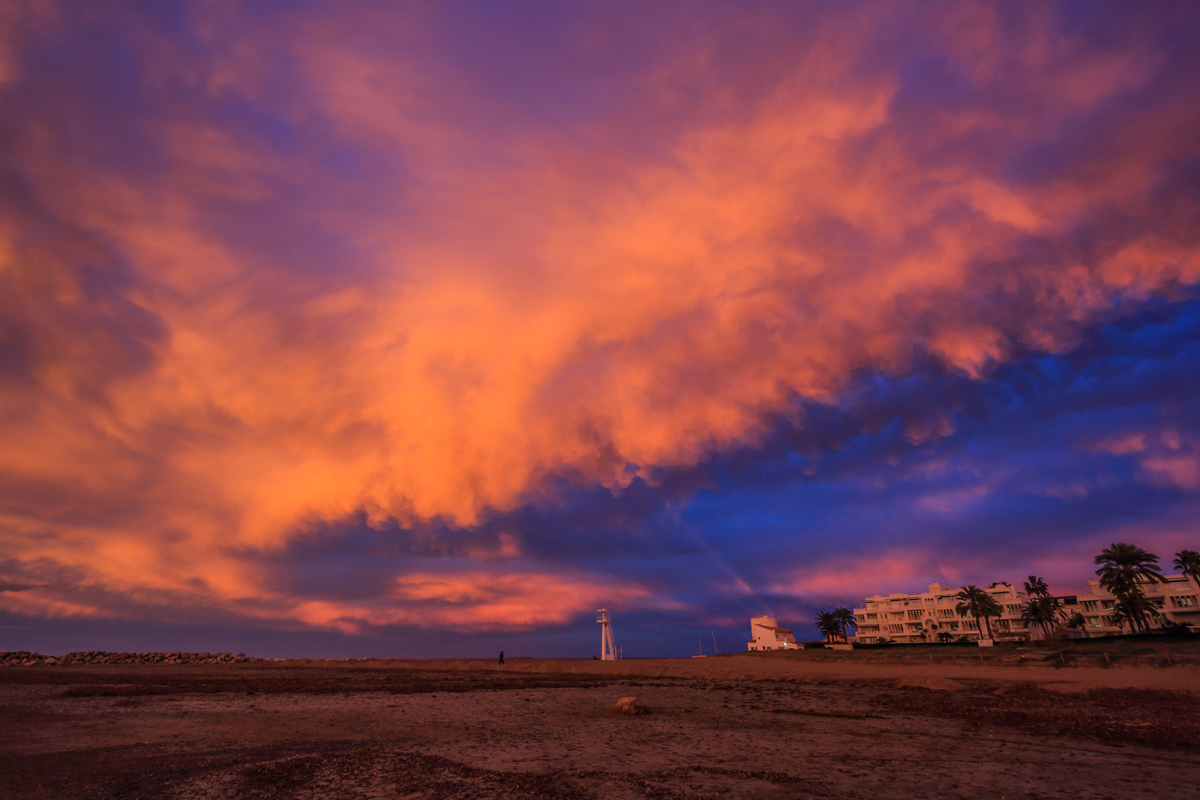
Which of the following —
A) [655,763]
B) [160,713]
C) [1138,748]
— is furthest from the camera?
[160,713]

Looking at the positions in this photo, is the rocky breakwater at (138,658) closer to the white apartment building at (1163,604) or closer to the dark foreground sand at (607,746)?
the dark foreground sand at (607,746)

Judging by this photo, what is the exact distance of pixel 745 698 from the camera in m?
36.1

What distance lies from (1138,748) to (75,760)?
1244 inches

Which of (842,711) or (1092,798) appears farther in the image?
(842,711)

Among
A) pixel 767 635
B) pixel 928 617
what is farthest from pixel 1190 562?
pixel 767 635

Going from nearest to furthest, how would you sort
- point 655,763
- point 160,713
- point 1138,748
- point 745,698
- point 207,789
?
point 207,789
point 655,763
point 1138,748
point 160,713
point 745,698

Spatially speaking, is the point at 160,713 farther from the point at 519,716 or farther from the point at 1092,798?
the point at 1092,798

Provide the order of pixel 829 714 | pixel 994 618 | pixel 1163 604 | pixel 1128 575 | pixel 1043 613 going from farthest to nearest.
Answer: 1. pixel 994 618
2. pixel 1163 604
3. pixel 1043 613
4. pixel 1128 575
5. pixel 829 714

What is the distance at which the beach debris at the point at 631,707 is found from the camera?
1073 inches

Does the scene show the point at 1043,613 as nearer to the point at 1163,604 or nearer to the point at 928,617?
the point at 1163,604

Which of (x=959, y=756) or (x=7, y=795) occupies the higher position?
(x=7, y=795)

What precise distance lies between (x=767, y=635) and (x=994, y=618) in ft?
200

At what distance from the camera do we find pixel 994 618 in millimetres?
151125

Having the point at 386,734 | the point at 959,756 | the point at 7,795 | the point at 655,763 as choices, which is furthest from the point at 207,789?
the point at 959,756
